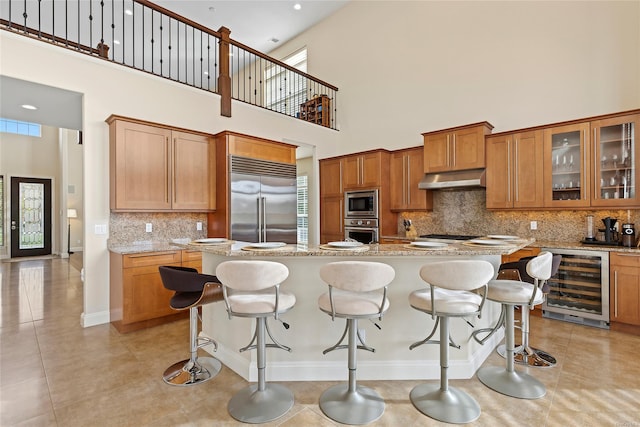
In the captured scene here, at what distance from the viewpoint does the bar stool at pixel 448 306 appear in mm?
1885

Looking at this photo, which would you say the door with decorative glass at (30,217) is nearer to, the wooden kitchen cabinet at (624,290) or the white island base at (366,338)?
the white island base at (366,338)

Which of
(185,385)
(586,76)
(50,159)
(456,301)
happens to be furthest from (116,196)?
(50,159)

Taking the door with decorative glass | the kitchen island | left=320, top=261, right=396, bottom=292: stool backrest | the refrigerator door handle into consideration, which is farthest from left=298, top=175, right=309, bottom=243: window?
the door with decorative glass

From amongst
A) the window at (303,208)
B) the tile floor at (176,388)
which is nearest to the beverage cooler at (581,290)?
the tile floor at (176,388)

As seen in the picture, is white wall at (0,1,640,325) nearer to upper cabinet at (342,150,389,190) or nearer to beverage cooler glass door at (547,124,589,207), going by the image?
beverage cooler glass door at (547,124,589,207)

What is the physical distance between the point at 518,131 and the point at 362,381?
378cm

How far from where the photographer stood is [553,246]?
3727 mm

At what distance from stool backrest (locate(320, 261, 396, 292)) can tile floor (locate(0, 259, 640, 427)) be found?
2.79 ft

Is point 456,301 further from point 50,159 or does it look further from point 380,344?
point 50,159

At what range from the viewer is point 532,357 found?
270 centimetres

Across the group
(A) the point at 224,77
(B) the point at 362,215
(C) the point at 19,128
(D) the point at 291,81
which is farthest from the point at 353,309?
(C) the point at 19,128

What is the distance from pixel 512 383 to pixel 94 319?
4.25 metres

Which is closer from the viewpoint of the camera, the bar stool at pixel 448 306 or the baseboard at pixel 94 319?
the bar stool at pixel 448 306

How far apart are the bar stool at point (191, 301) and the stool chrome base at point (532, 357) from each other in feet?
7.92
